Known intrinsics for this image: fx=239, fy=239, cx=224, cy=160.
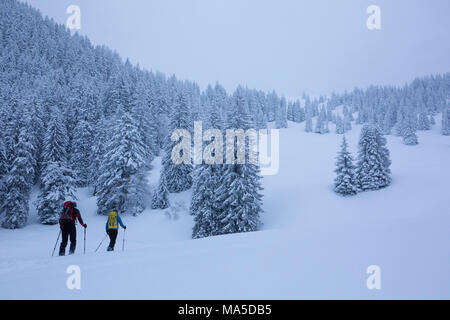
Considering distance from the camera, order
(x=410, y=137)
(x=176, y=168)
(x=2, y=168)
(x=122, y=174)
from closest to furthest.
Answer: (x=2, y=168)
(x=122, y=174)
(x=176, y=168)
(x=410, y=137)

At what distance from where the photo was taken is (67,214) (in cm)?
955

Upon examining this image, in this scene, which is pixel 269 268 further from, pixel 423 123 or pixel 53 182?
pixel 423 123

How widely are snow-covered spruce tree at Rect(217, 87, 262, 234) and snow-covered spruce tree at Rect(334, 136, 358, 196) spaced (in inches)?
597

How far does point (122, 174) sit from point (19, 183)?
11.3 meters

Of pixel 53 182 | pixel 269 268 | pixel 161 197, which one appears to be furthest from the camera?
pixel 161 197

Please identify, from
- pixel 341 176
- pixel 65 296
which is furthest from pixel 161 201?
pixel 65 296

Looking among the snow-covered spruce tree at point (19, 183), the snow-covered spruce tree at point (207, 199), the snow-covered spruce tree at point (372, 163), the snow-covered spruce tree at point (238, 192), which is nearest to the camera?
the snow-covered spruce tree at point (238, 192)

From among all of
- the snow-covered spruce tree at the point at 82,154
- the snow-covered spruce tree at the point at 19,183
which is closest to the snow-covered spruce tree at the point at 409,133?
the snow-covered spruce tree at the point at 82,154

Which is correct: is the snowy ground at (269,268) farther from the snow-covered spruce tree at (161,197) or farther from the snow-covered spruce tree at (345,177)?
the snow-covered spruce tree at (345,177)

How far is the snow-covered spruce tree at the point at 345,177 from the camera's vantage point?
32.7 metres

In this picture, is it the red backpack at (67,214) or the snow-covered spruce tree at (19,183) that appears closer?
the red backpack at (67,214)

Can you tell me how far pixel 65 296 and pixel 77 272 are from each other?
132 cm

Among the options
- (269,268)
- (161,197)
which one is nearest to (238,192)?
(161,197)

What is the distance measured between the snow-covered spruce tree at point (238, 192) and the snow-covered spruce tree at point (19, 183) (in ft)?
73.8
